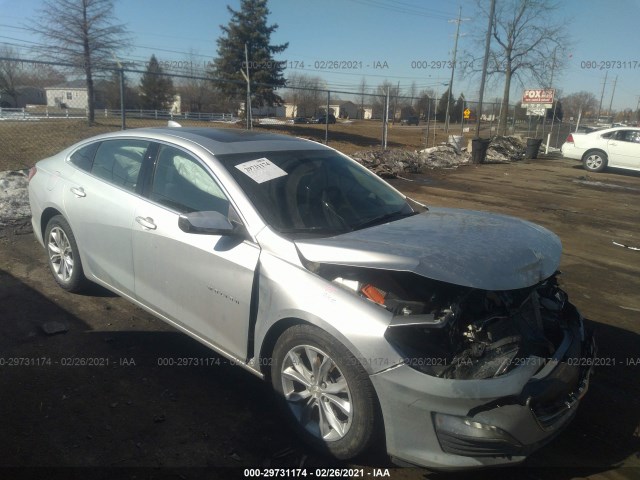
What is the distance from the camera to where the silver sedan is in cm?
222

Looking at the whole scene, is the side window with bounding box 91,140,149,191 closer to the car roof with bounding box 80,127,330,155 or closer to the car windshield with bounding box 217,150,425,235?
the car roof with bounding box 80,127,330,155

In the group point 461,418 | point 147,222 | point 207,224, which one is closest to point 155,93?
point 147,222

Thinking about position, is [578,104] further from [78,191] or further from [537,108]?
[78,191]

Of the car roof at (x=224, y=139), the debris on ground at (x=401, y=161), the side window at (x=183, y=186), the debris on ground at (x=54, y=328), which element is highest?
the car roof at (x=224, y=139)

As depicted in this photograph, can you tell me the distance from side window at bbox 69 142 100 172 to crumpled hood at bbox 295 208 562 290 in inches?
101

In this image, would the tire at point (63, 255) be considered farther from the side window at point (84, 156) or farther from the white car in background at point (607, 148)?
the white car in background at point (607, 148)

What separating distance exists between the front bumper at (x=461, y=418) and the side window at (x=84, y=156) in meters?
3.34

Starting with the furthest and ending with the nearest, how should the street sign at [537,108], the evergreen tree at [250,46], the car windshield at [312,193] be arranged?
1. the evergreen tree at [250,46]
2. the street sign at [537,108]
3. the car windshield at [312,193]

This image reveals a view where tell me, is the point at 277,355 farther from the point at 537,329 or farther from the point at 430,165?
the point at 430,165

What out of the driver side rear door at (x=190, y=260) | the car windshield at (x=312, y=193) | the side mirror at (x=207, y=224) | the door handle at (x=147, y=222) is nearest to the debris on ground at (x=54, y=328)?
the driver side rear door at (x=190, y=260)

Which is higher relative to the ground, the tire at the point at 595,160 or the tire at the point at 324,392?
the tire at the point at 595,160

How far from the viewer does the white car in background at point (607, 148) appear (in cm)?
1689

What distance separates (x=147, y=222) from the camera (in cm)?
338

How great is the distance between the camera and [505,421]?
84.9 inches
